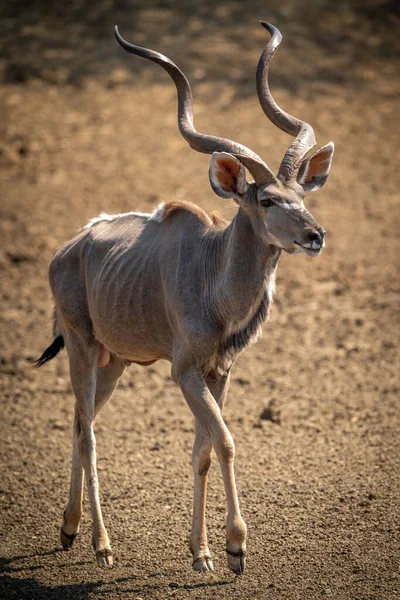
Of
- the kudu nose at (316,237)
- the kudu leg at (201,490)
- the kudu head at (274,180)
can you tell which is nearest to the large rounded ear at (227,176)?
the kudu head at (274,180)

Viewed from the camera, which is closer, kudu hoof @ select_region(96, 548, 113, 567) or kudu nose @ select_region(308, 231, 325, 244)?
kudu nose @ select_region(308, 231, 325, 244)

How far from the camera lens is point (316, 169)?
5.63 m

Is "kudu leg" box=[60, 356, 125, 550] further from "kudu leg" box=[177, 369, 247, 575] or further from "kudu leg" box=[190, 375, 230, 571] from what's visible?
"kudu leg" box=[177, 369, 247, 575]

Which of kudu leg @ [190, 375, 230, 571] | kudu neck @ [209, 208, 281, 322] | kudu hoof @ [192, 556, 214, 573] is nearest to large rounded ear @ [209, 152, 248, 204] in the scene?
kudu neck @ [209, 208, 281, 322]

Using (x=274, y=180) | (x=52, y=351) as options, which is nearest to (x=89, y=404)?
(x=52, y=351)

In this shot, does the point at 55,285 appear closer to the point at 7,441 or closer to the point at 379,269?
the point at 7,441

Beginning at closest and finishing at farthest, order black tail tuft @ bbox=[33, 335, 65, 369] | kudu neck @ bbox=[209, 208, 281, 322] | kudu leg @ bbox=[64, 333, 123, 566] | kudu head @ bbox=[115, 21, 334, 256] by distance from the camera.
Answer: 1. kudu head @ bbox=[115, 21, 334, 256]
2. kudu neck @ bbox=[209, 208, 281, 322]
3. kudu leg @ bbox=[64, 333, 123, 566]
4. black tail tuft @ bbox=[33, 335, 65, 369]

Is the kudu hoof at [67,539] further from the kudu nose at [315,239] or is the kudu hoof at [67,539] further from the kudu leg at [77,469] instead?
the kudu nose at [315,239]

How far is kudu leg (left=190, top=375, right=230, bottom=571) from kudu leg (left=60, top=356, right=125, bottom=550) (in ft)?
3.06

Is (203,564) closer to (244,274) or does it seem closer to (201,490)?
(201,490)

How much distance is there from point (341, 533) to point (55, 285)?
2742mm

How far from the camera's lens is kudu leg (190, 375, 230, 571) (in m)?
5.52

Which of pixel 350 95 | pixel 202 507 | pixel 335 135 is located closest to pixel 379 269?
pixel 335 135

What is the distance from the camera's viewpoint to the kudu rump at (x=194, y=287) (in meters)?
5.26
